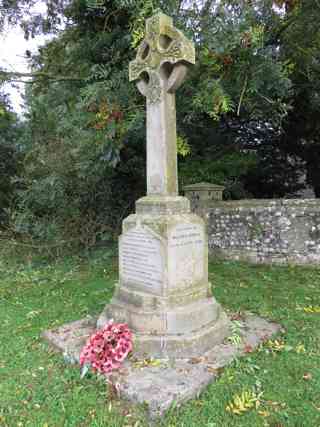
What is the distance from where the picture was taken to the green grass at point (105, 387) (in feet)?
8.18

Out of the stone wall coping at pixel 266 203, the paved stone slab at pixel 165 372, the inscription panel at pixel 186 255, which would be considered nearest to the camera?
the paved stone slab at pixel 165 372

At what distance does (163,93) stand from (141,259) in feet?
6.28

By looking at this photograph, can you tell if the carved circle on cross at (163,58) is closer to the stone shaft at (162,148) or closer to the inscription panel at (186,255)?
the stone shaft at (162,148)

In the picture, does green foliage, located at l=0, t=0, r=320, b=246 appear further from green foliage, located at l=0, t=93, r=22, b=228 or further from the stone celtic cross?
green foliage, located at l=0, t=93, r=22, b=228

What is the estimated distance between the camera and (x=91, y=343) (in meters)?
3.18

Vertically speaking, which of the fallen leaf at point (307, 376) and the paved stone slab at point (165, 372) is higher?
the paved stone slab at point (165, 372)

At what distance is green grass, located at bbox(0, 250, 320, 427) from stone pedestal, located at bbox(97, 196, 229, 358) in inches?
20.6

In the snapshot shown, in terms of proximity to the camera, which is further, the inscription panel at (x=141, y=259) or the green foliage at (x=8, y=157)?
the green foliage at (x=8, y=157)

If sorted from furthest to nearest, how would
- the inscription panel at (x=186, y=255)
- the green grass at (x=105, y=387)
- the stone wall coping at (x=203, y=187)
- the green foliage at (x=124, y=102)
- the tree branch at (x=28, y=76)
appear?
the stone wall coping at (x=203, y=187)
the tree branch at (x=28, y=76)
the green foliage at (x=124, y=102)
the inscription panel at (x=186, y=255)
the green grass at (x=105, y=387)

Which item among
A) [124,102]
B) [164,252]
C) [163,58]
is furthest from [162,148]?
[124,102]

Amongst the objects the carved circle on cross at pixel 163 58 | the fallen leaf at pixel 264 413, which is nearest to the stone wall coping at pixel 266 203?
the carved circle on cross at pixel 163 58

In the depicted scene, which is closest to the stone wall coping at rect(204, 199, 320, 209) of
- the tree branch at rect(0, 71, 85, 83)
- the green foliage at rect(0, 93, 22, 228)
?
the tree branch at rect(0, 71, 85, 83)

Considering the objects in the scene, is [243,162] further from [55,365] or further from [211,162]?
[55,365]

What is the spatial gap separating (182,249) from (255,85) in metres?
3.75
